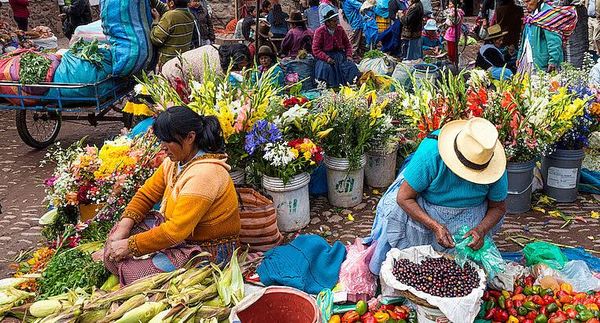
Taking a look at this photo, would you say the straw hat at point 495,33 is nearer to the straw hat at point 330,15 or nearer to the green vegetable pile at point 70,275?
the straw hat at point 330,15

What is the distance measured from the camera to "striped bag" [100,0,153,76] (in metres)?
6.20

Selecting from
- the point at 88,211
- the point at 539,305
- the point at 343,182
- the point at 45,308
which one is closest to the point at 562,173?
the point at 343,182

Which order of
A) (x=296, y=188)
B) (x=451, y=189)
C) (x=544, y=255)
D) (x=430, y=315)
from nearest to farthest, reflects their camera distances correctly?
(x=430, y=315) < (x=451, y=189) < (x=544, y=255) < (x=296, y=188)

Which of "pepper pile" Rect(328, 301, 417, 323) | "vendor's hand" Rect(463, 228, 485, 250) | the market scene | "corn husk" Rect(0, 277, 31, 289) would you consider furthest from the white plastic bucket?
"corn husk" Rect(0, 277, 31, 289)

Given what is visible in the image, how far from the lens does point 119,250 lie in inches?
139

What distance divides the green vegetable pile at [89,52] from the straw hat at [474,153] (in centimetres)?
422

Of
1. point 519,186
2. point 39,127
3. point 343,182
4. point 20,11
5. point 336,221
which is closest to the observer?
point 519,186

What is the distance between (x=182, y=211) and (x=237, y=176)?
1529 mm

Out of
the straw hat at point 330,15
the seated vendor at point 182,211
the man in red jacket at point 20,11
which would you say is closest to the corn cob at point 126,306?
the seated vendor at point 182,211

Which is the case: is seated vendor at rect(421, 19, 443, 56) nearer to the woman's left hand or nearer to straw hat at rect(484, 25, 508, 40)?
straw hat at rect(484, 25, 508, 40)

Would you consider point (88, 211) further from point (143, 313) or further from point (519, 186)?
point (519, 186)

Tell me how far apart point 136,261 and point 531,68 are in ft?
15.3

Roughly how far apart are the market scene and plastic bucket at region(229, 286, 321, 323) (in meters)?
0.01

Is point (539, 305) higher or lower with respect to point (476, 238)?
lower
